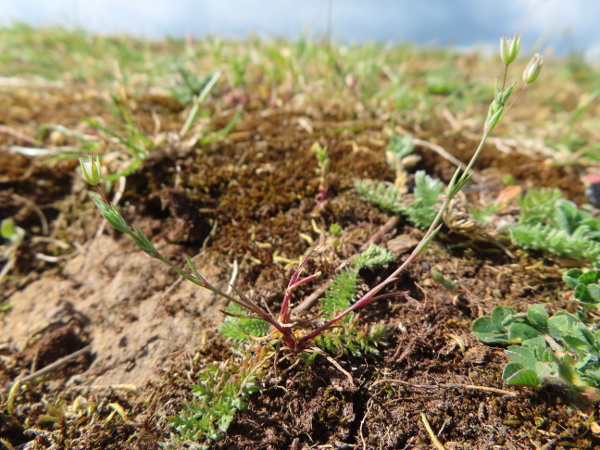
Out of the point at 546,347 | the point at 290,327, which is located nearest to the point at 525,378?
the point at 546,347

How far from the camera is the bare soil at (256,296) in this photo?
1.40 metres

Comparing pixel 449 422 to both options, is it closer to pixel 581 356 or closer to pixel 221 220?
pixel 581 356

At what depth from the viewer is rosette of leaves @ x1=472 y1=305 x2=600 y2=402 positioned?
4.21 ft

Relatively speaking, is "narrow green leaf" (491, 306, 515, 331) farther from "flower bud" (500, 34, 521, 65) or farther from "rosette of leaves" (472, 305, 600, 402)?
"flower bud" (500, 34, 521, 65)

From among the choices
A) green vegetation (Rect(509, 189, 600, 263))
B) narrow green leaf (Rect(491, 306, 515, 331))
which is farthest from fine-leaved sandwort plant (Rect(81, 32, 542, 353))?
green vegetation (Rect(509, 189, 600, 263))

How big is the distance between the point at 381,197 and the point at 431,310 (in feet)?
2.21

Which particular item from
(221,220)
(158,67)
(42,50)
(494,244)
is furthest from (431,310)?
(42,50)

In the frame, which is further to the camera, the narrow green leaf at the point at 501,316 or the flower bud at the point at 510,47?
the narrow green leaf at the point at 501,316

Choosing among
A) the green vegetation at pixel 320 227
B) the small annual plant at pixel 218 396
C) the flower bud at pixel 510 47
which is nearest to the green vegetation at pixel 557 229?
the green vegetation at pixel 320 227

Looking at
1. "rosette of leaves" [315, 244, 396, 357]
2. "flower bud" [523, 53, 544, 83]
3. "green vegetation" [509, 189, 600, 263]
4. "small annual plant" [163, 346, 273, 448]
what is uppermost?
"flower bud" [523, 53, 544, 83]

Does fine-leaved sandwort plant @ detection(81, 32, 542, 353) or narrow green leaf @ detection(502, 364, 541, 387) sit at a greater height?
fine-leaved sandwort plant @ detection(81, 32, 542, 353)

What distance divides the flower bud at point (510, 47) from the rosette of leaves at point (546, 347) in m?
0.97

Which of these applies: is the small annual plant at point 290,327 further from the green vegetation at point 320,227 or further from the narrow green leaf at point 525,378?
the narrow green leaf at point 525,378

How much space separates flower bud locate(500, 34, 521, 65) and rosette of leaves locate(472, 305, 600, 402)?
965 mm
